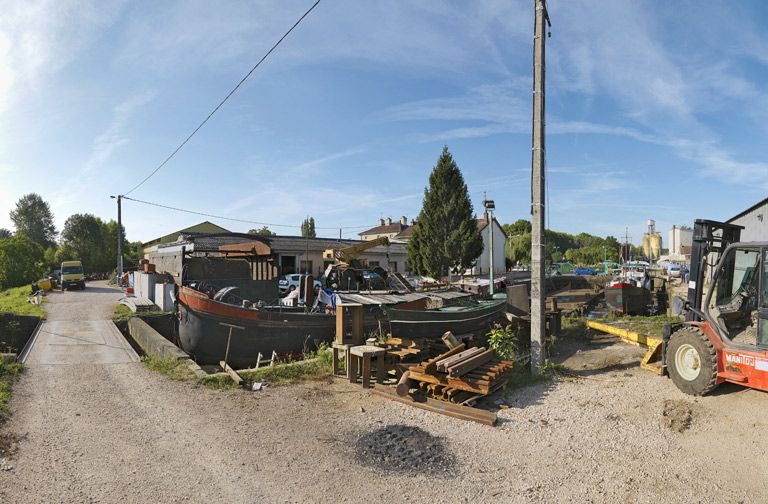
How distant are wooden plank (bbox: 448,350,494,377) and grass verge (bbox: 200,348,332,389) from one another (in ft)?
9.53

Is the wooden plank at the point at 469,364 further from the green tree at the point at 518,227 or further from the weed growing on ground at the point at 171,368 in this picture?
the green tree at the point at 518,227

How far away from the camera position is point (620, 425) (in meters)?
5.92

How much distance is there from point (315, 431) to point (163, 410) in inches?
97.7

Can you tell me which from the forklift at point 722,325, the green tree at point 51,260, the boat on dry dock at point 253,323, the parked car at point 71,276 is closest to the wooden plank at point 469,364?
the forklift at point 722,325

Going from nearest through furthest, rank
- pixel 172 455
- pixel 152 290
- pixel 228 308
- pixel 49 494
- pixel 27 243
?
pixel 49 494, pixel 172 455, pixel 228 308, pixel 152 290, pixel 27 243

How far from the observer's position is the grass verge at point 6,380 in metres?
6.39

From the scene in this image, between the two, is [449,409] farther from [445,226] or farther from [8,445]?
[445,226]

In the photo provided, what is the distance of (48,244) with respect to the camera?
A: 76438mm

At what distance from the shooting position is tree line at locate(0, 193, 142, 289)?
3844cm

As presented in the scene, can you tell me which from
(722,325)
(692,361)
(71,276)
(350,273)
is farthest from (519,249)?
(722,325)

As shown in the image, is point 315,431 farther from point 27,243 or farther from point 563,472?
point 27,243

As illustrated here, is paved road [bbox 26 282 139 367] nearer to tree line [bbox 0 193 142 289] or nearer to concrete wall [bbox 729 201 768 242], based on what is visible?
concrete wall [bbox 729 201 768 242]

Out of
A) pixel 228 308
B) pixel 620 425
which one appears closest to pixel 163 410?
pixel 228 308

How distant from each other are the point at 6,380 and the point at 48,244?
282 ft
